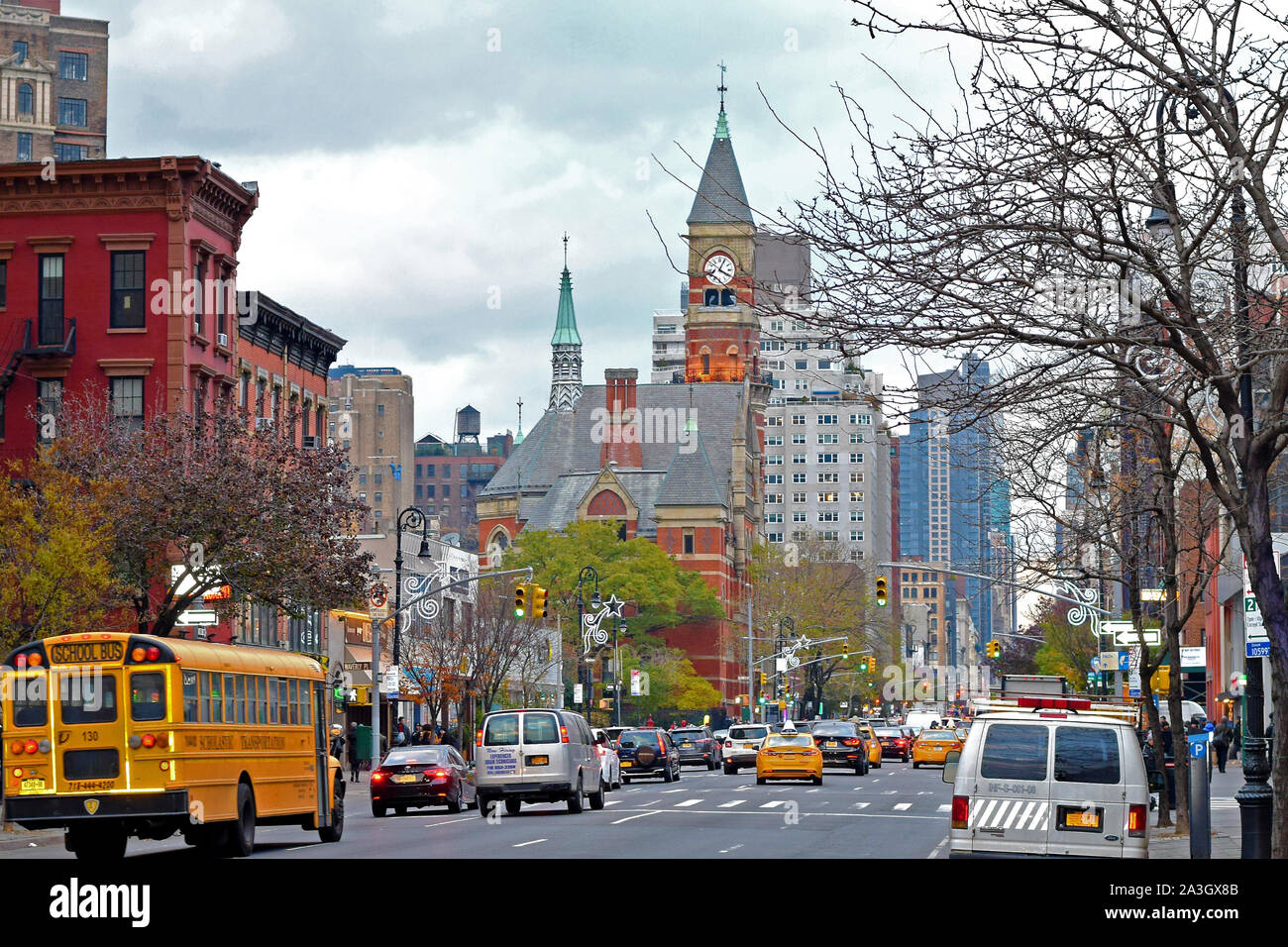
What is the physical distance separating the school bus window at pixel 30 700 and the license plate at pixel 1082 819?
12741 millimetres

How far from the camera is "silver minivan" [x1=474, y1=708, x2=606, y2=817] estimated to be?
35.1m

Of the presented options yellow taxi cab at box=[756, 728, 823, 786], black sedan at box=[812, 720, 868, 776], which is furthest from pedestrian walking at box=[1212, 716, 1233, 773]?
yellow taxi cab at box=[756, 728, 823, 786]

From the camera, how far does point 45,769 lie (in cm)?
2316

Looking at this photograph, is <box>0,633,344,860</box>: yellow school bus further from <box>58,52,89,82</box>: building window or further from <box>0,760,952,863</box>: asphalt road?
<box>58,52,89,82</box>: building window

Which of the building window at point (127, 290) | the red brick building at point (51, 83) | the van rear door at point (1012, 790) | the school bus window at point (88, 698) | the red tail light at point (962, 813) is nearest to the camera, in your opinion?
the van rear door at point (1012, 790)

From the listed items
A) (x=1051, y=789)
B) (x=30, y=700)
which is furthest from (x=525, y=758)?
(x=1051, y=789)

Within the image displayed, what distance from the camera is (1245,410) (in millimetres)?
20250

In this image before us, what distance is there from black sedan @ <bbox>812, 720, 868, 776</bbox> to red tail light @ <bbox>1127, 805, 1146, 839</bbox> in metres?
41.8

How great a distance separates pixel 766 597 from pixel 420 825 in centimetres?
10456

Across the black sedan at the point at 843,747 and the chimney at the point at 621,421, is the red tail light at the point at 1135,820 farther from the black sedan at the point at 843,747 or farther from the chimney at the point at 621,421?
the chimney at the point at 621,421

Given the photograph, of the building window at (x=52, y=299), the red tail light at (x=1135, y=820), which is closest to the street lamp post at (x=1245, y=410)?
the red tail light at (x=1135, y=820)

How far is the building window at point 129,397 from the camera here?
53.9m
